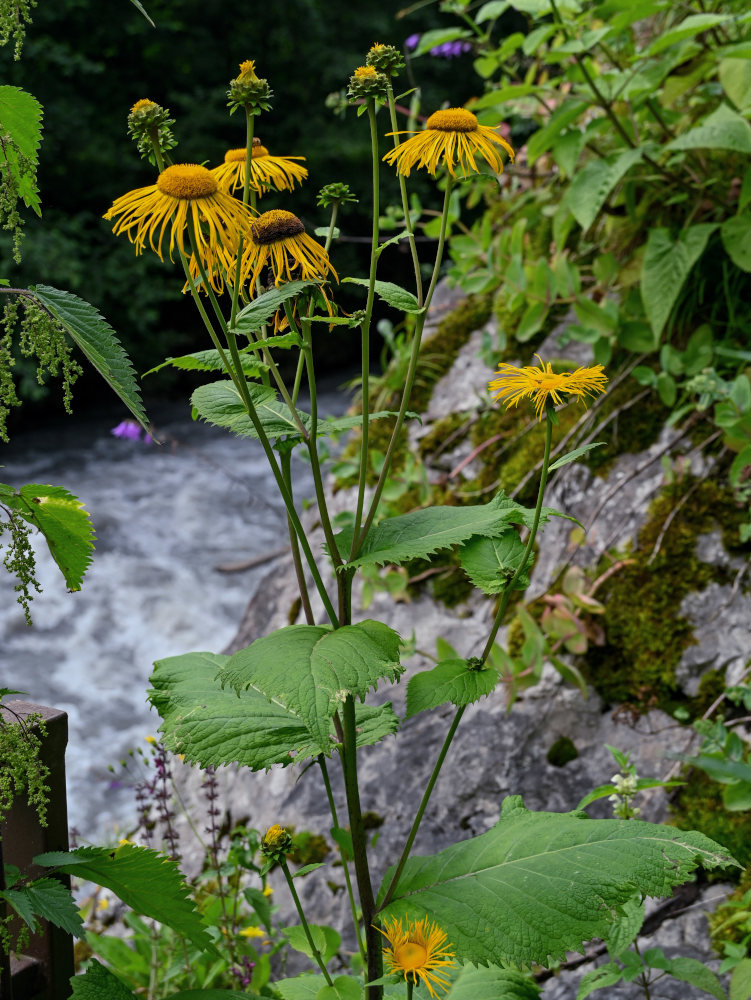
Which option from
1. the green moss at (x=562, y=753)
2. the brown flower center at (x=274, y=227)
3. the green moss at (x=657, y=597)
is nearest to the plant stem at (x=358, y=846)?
the brown flower center at (x=274, y=227)

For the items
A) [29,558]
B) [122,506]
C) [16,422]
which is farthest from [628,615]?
[16,422]

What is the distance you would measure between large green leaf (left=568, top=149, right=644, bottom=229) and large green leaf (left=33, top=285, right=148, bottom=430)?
1.75 metres

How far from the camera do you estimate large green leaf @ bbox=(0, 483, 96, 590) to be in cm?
93

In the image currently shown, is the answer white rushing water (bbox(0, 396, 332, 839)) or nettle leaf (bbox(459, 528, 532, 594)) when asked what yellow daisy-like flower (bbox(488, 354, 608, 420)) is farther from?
white rushing water (bbox(0, 396, 332, 839))

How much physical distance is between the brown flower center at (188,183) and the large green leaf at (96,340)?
14cm

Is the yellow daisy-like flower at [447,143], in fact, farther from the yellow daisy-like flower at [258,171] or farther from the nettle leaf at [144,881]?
the nettle leaf at [144,881]

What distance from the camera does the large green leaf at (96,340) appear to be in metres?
0.78

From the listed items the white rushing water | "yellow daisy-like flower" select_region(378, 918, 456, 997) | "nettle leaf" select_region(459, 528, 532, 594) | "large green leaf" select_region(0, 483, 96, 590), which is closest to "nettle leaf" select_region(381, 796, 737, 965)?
"yellow daisy-like flower" select_region(378, 918, 456, 997)

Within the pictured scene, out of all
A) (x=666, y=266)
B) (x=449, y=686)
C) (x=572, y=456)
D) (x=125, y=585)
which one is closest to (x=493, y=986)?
(x=449, y=686)

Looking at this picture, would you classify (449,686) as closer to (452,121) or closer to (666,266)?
(452,121)

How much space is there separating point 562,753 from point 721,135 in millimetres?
1553

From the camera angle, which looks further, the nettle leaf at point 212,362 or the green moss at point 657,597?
the green moss at point 657,597

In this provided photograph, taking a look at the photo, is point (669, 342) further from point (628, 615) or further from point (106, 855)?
point (106, 855)

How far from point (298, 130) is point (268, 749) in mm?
11450
